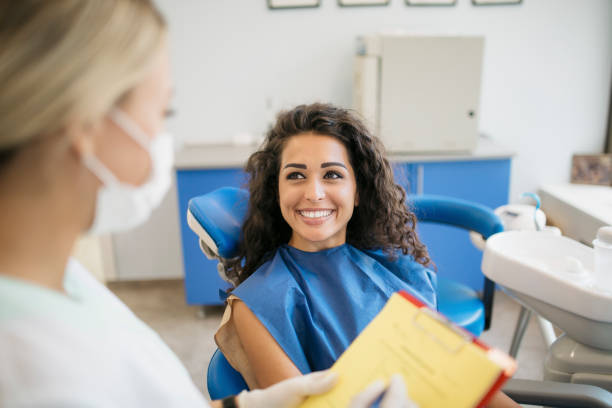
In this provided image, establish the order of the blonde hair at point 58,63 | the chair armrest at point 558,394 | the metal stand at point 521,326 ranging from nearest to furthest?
the blonde hair at point 58,63 → the chair armrest at point 558,394 → the metal stand at point 521,326

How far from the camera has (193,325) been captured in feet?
7.70

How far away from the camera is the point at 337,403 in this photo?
731mm

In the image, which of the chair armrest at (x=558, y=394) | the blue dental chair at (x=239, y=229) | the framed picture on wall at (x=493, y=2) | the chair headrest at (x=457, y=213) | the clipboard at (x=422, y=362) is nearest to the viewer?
the clipboard at (x=422, y=362)

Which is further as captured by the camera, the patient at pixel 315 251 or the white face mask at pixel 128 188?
the patient at pixel 315 251

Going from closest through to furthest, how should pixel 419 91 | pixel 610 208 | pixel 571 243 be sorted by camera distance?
pixel 571 243 < pixel 610 208 < pixel 419 91

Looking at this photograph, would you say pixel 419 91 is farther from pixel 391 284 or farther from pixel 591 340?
pixel 591 340

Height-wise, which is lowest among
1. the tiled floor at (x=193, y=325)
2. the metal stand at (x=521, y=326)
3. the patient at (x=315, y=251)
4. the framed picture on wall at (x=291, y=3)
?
the tiled floor at (x=193, y=325)

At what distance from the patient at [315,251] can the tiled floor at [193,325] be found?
3.15 ft

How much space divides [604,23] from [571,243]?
6.22ft

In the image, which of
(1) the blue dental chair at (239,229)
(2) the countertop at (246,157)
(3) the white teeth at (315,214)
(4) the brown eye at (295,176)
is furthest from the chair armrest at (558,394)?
(2) the countertop at (246,157)

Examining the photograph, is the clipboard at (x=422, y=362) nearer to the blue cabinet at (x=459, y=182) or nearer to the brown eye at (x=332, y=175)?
the brown eye at (x=332, y=175)

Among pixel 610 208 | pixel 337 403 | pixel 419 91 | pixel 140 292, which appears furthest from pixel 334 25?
pixel 337 403

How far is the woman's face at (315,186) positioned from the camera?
1.15 metres

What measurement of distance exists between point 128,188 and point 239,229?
2.36 feet
